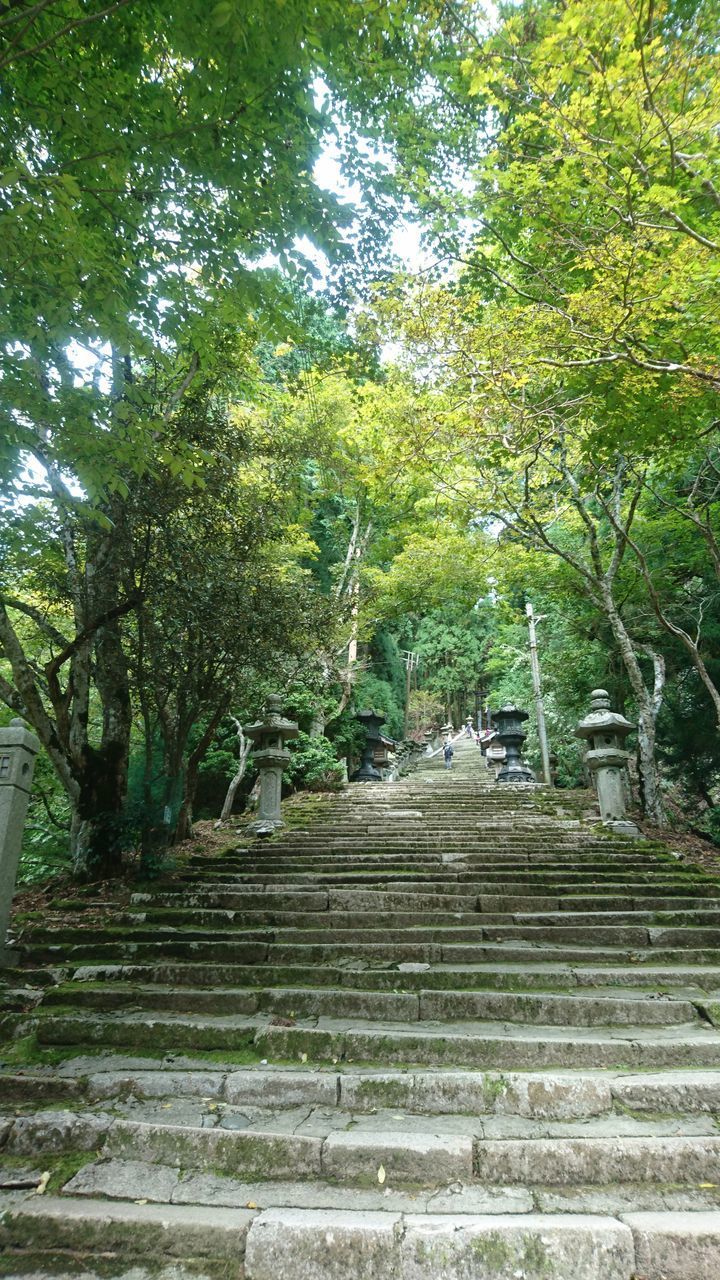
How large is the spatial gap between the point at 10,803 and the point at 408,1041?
10.9 ft

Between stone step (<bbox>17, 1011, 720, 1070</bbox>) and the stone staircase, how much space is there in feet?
0.05

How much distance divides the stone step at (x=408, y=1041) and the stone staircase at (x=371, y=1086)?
14 millimetres

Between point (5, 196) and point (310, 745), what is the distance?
1124 centimetres

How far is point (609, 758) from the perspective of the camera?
351 inches

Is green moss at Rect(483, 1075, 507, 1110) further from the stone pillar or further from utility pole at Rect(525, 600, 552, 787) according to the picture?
utility pole at Rect(525, 600, 552, 787)

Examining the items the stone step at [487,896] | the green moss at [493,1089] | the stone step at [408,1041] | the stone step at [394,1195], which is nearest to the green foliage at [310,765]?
the stone step at [487,896]

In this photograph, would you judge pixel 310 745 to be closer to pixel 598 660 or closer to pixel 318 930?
pixel 598 660

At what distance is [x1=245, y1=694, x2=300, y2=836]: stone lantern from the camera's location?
919cm

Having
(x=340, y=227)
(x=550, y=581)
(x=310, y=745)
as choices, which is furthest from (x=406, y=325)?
(x=310, y=745)

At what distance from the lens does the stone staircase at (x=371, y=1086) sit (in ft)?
8.39

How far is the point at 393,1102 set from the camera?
11.4ft

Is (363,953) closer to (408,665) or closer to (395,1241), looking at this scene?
(395,1241)

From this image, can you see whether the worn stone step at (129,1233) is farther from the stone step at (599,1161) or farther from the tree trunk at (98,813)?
the tree trunk at (98,813)

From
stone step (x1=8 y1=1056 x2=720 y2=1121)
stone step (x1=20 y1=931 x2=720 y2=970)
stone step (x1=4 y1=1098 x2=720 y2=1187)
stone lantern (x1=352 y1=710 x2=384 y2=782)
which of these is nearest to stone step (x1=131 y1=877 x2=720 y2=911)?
stone step (x1=20 y1=931 x2=720 y2=970)
